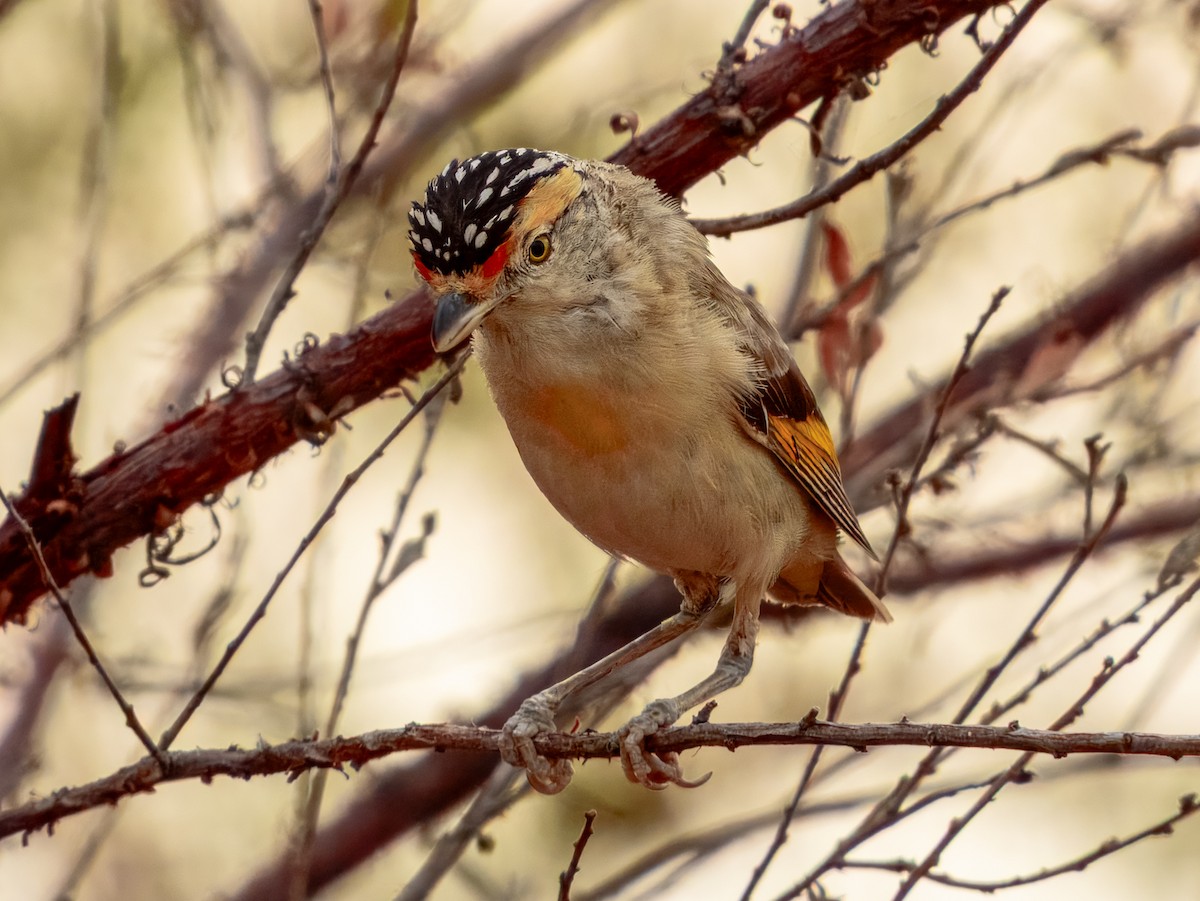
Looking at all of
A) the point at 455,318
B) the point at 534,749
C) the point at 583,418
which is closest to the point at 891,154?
the point at 583,418

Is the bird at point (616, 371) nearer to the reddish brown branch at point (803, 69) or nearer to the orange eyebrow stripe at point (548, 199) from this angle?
the orange eyebrow stripe at point (548, 199)

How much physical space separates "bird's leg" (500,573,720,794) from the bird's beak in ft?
3.28

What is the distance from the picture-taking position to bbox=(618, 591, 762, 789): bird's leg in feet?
12.2

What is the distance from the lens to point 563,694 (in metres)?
4.20

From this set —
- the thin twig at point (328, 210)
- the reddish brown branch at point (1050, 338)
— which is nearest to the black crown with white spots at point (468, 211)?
the thin twig at point (328, 210)

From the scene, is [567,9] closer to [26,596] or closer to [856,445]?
[856,445]

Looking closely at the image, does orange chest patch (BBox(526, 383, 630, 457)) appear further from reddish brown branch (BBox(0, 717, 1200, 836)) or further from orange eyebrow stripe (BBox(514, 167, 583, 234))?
reddish brown branch (BBox(0, 717, 1200, 836))

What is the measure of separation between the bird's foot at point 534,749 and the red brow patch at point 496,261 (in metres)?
1.21

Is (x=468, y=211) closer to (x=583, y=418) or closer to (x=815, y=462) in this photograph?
(x=583, y=418)

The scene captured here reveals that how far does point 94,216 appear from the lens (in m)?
5.04

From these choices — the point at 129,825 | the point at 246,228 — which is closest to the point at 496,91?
the point at 246,228

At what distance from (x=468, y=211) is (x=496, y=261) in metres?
0.15

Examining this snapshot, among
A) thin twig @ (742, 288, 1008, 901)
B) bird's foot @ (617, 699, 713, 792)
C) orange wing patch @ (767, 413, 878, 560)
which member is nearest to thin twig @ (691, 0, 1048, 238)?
thin twig @ (742, 288, 1008, 901)

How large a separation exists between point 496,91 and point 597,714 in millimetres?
3496
